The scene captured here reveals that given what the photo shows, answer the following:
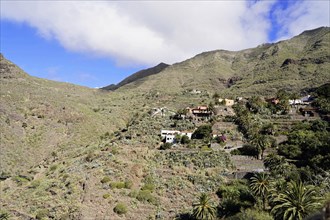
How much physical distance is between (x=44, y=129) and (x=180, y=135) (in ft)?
173

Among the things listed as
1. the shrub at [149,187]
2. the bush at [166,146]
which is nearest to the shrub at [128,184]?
the shrub at [149,187]

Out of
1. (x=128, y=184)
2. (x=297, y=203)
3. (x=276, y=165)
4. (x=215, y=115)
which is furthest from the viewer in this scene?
(x=215, y=115)

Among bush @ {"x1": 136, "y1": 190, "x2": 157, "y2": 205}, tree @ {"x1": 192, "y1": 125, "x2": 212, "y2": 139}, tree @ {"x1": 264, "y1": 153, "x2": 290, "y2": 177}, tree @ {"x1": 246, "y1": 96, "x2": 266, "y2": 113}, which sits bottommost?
bush @ {"x1": 136, "y1": 190, "x2": 157, "y2": 205}

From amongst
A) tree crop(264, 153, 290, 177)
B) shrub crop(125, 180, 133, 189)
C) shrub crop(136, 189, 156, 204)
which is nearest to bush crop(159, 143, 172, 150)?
shrub crop(125, 180, 133, 189)

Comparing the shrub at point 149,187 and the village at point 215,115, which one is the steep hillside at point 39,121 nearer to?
the village at point 215,115

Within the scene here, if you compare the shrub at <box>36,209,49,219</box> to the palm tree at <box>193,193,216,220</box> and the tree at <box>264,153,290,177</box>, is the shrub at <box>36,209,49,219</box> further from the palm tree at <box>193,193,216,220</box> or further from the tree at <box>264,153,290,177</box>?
the tree at <box>264,153,290,177</box>

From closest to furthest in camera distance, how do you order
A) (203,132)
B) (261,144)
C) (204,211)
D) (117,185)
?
(204,211)
(117,185)
(261,144)
(203,132)

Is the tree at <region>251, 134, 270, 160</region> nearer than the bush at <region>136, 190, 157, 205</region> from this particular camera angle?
No

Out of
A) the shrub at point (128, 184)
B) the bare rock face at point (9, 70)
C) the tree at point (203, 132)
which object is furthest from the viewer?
the bare rock face at point (9, 70)

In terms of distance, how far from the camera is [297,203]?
29734mm

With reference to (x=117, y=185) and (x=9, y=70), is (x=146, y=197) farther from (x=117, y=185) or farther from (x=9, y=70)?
(x=9, y=70)

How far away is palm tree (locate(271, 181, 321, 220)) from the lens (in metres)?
29.1

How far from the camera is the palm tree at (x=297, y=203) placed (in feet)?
95.6

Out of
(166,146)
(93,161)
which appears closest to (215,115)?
(166,146)
